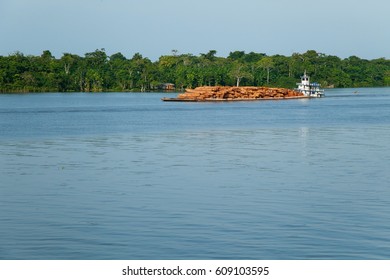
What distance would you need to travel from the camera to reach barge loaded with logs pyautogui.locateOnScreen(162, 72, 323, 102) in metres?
123

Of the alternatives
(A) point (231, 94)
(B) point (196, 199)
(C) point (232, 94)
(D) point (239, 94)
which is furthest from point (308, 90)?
(B) point (196, 199)

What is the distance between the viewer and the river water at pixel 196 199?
55.8 feet

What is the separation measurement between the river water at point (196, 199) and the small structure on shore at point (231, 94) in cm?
7936

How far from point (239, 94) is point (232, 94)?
1.55 metres

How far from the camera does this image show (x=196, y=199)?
74.4ft

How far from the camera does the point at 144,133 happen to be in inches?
2019

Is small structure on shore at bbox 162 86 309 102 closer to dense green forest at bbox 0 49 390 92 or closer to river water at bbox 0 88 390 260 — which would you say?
dense green forest at bbox 0 49 390 92

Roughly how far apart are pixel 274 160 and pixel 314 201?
10344 millimetres

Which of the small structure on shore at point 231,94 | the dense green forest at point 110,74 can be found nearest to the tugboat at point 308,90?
the small structure on shore at point 231,94

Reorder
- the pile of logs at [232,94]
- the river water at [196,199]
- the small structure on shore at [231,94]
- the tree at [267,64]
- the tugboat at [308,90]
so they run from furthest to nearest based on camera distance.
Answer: the tree at [267,64] < the tugboat at [308,90] < the pile of logs at [232,94] < the small structure on shore at [231,94] < the river water at [196,199]

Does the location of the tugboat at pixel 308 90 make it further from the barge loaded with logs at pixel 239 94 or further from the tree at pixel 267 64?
the tree at pixel 267 64

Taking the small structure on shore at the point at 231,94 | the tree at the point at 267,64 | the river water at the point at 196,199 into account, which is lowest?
the small structure on shore at the point at 231,94
